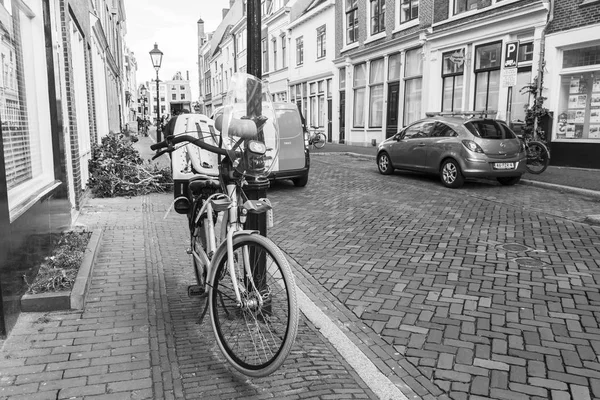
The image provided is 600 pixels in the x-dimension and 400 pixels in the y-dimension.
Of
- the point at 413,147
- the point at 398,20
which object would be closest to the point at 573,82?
the point at 413,147

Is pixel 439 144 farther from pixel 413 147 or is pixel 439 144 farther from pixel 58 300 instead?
pixel 58 300

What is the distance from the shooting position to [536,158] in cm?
1202

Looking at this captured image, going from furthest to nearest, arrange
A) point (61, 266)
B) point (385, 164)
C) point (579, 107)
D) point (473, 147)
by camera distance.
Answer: point (579, 107), point (385, 164), point (473, 147), point (61, 266)

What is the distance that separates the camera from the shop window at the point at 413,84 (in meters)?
19.9

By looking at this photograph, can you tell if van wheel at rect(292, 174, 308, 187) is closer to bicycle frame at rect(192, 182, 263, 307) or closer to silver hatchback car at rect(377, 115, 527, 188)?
silver hatchback car at rect(377, 115, 527, 188)

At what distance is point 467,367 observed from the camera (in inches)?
126

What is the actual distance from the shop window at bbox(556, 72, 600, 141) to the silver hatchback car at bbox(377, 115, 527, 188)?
12.2ft

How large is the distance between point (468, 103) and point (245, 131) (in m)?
15.6

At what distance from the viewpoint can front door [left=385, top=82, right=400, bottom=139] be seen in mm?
21453

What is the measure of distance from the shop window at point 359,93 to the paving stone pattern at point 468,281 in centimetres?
1544

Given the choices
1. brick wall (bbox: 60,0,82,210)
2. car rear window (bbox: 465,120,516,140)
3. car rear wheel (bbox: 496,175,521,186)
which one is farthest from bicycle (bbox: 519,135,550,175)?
brick wall (bbox: 60,0,82,210)

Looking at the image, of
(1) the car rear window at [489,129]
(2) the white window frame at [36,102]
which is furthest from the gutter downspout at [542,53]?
(2) the white window frame at [36,102]

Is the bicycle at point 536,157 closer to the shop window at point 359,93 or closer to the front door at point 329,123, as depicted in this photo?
the shop window at point 359,93

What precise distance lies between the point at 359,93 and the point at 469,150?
15018mm
